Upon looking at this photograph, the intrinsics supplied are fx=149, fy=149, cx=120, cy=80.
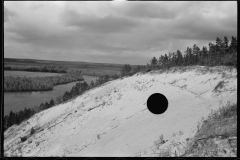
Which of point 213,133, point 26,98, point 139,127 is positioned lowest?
point 139,127

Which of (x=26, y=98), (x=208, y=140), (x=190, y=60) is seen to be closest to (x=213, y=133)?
(x=208, y=140)

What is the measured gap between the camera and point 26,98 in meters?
2.90

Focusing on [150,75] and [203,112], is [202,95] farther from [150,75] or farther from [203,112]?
[150,75]

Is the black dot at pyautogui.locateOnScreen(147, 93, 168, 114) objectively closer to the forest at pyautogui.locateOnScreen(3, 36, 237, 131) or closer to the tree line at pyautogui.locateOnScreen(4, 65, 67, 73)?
the forest at pyautogui.locateOnScreen(3, 36, 237, 131)

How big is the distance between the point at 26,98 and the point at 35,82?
36 centimetres

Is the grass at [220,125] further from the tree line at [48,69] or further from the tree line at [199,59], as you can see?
the tree line at [48,69]

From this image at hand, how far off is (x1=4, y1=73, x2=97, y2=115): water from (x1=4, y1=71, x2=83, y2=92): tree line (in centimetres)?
9

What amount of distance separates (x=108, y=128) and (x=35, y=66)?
198cm

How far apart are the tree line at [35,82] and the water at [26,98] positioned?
9 centimetres

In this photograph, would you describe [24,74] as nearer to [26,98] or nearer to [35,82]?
[35,82]

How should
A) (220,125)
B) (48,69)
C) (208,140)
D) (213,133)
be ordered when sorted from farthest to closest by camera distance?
(48,69) → (220,125) → (213,133) → (208,140)

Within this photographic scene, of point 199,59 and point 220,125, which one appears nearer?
point 220,125

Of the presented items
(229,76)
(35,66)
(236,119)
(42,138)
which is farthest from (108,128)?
(229,76)

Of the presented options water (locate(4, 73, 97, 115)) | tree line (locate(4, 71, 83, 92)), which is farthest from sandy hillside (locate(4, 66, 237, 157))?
tree line (locate(4, 71, 83, 92))
